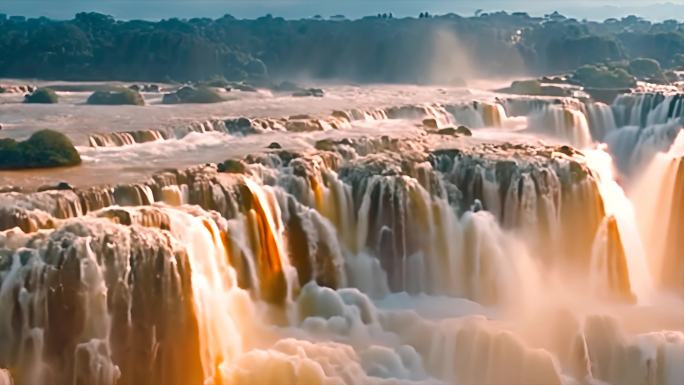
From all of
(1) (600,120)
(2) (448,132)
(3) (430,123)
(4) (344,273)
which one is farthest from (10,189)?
(1) (600,120)

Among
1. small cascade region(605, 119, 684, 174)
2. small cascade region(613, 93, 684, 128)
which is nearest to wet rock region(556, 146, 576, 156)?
small cascade region(605, 119, 684, 174)

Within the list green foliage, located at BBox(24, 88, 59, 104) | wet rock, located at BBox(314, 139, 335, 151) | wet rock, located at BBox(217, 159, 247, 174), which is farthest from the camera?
green foliage, located at BBox(24, 88, 59, 104)

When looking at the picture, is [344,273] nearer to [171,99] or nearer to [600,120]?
[600,120]

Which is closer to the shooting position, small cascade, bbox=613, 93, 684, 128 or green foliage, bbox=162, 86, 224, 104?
small cascade, bbox=613, 93, 684, 128

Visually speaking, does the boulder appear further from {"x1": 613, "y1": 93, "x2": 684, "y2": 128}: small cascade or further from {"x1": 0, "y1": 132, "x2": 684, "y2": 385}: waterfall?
{"x1": 613, "y1": 93, "x2": 684, "y2": 128}: small cascade

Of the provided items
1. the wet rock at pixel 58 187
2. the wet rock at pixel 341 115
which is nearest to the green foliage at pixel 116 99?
the wet rock at pixel 341 115

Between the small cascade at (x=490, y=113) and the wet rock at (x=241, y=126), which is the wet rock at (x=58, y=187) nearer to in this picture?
the wet rock at (x=241, y=126)
